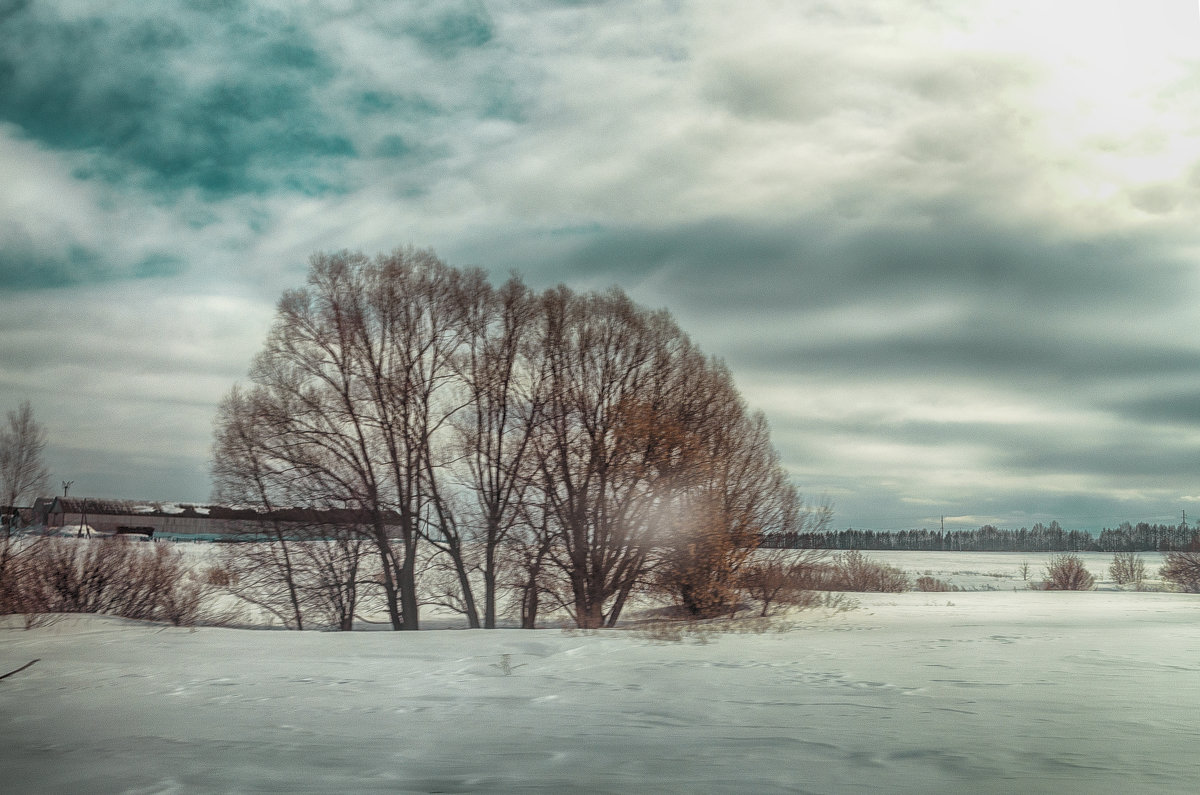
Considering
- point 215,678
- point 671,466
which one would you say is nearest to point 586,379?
point 671,466

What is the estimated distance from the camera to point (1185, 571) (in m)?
39.4

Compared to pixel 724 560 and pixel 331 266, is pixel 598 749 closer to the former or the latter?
pixel 724 560

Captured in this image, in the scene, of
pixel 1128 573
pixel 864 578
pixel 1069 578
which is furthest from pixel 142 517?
pixel 1128 573

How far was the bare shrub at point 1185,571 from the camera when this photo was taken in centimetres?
3865

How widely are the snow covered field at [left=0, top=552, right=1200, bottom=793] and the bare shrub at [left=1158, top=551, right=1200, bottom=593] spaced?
3139cm

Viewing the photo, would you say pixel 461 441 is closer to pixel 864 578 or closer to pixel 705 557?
pixel 705 557

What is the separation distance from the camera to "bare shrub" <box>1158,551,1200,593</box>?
3865 cm

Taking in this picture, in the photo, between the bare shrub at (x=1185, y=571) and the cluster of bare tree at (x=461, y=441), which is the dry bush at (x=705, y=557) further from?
the bare shrub at (x=1185, y=571)

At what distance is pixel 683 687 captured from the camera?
8969 millimetres

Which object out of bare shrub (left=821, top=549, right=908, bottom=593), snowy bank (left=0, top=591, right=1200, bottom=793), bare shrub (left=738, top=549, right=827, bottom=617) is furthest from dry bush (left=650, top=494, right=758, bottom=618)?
bare shrub (left=821, top=549, right=908, bottom=593)

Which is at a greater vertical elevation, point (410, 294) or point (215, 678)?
point (410, 294)

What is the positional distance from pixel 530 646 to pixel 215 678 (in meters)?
4.86

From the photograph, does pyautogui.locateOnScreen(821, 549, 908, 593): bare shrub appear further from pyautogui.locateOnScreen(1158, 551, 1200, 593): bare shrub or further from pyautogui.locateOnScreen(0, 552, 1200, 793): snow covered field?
pyautogui.locateOnScreen(0, 552, 1200, 793): snow covered field

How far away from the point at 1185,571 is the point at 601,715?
42.8 m
